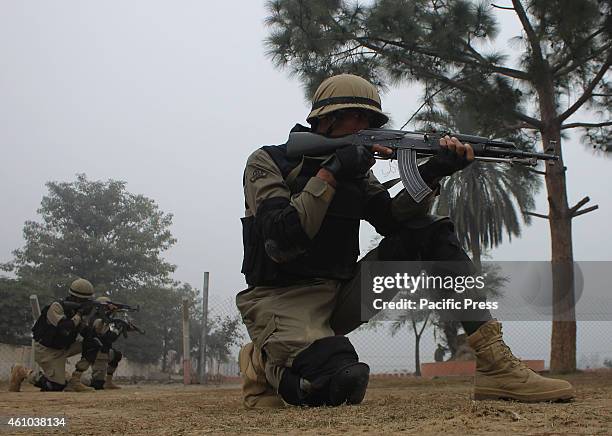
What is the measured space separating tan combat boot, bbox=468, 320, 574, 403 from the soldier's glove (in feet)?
2.47

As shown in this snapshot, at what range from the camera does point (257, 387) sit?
117 inches

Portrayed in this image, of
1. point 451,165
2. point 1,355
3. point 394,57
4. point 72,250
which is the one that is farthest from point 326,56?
point 72,250

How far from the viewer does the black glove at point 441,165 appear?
2910 millimetres

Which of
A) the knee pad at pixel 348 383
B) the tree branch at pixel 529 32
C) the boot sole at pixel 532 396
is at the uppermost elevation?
the tree branch at pixel 529 32

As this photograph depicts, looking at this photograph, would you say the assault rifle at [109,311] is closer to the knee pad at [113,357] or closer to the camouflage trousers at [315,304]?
the knee pad at [113,357]

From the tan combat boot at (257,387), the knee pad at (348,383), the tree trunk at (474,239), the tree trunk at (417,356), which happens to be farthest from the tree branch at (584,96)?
the tree trunk at (474,239)

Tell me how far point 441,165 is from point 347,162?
0.44 metres

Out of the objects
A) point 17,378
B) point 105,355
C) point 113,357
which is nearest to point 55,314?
point 17,378

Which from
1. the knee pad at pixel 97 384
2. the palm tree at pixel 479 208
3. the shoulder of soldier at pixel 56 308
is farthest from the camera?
the palm tree at pixel 479 208

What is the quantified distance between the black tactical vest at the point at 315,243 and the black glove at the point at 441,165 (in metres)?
0.28

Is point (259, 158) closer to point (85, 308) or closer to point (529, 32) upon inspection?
point (529, 32)

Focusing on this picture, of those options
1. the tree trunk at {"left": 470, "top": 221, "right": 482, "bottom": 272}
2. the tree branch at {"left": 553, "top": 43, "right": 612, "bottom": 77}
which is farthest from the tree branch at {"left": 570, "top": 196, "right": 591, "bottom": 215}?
the tree trunk at {"left": 470, "top": 221, "right": 482, "bottom": 272}

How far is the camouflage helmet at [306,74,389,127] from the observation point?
3.01 metres

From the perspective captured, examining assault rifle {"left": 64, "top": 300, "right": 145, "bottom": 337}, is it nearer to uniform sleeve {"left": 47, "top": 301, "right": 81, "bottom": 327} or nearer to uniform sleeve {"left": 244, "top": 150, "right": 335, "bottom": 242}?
uniform sleeve {"left": 47, "top": 301, "right": 81, "bottom": 327}
